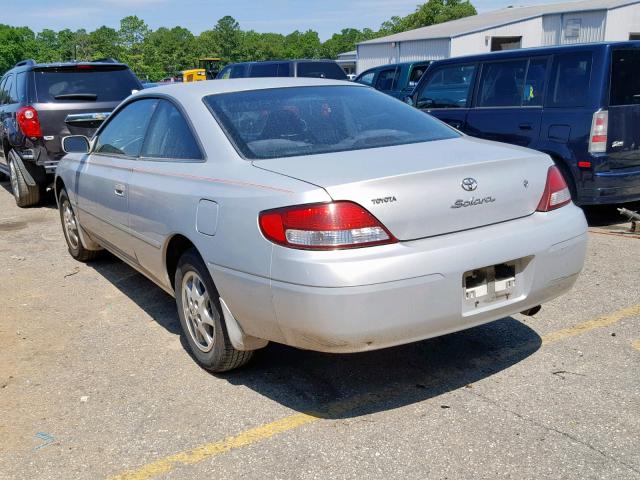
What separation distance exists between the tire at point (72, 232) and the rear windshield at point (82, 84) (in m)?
3.01

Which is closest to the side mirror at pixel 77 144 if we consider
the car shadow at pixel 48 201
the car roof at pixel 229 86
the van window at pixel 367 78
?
the car roof at pixel 229 86

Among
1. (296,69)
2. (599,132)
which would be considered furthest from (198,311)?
(296,69)

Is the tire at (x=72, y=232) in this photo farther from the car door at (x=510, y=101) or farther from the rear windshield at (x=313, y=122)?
the car door at (x=510, y=101)

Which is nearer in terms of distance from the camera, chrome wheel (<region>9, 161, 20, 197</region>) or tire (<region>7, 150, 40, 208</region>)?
tire (<region>7, 150, 40, 208</region>)

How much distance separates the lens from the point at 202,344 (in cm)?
385

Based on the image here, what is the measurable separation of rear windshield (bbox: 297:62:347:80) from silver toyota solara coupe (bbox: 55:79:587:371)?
1141cm

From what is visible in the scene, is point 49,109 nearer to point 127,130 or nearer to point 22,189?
point 22,189

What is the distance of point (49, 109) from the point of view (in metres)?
8.71

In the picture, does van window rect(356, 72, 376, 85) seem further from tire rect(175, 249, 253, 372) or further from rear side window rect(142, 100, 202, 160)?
tire rect(175, 249, 253, 372)

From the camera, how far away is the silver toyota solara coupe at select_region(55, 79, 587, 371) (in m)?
2.95

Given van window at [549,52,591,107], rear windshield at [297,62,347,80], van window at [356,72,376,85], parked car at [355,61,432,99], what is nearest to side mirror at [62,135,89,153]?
van window at [549,52,591,107]

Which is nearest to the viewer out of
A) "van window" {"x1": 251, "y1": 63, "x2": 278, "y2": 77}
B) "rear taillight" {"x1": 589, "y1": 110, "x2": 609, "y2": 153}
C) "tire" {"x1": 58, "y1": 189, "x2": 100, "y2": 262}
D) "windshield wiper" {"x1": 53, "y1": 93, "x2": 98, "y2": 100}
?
"tire" {"x1": 58, "y1": 189, "x2": 100, "y2": 262}

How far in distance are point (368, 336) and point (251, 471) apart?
2.48 feet

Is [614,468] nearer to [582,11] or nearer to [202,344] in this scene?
[202,344]
